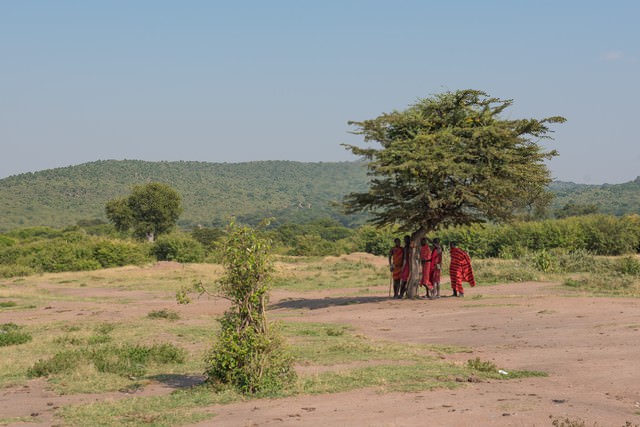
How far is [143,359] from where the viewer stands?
43.5 ft

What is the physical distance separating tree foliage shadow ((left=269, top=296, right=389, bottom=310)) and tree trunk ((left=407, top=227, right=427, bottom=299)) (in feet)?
3.00

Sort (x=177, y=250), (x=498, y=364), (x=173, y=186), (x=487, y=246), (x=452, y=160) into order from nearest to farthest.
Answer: (x=498, y=364) < (x=452, y=160) < (x=487, y=246) < (x=177, y=250) < (x=173, y=186)

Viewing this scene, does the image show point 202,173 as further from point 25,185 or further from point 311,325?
point 311,325

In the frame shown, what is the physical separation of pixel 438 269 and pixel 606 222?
1043 inches

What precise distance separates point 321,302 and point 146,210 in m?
48.4

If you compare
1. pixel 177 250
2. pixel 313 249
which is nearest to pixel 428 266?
pixel 177 250

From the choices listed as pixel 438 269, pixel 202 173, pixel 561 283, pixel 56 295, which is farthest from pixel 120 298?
pixel 202 173

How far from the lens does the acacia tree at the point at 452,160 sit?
20.2 m

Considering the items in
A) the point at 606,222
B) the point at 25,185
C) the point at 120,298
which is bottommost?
the point at 120,298

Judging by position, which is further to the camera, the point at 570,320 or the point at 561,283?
the point at 561,283

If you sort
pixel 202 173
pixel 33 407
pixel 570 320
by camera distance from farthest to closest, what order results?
pixel 202 173 < pixel 570 320 < pixel 33 407

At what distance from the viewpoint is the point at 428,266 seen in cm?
2233

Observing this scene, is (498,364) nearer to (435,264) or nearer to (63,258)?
(435,264)

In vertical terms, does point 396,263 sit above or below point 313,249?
above
